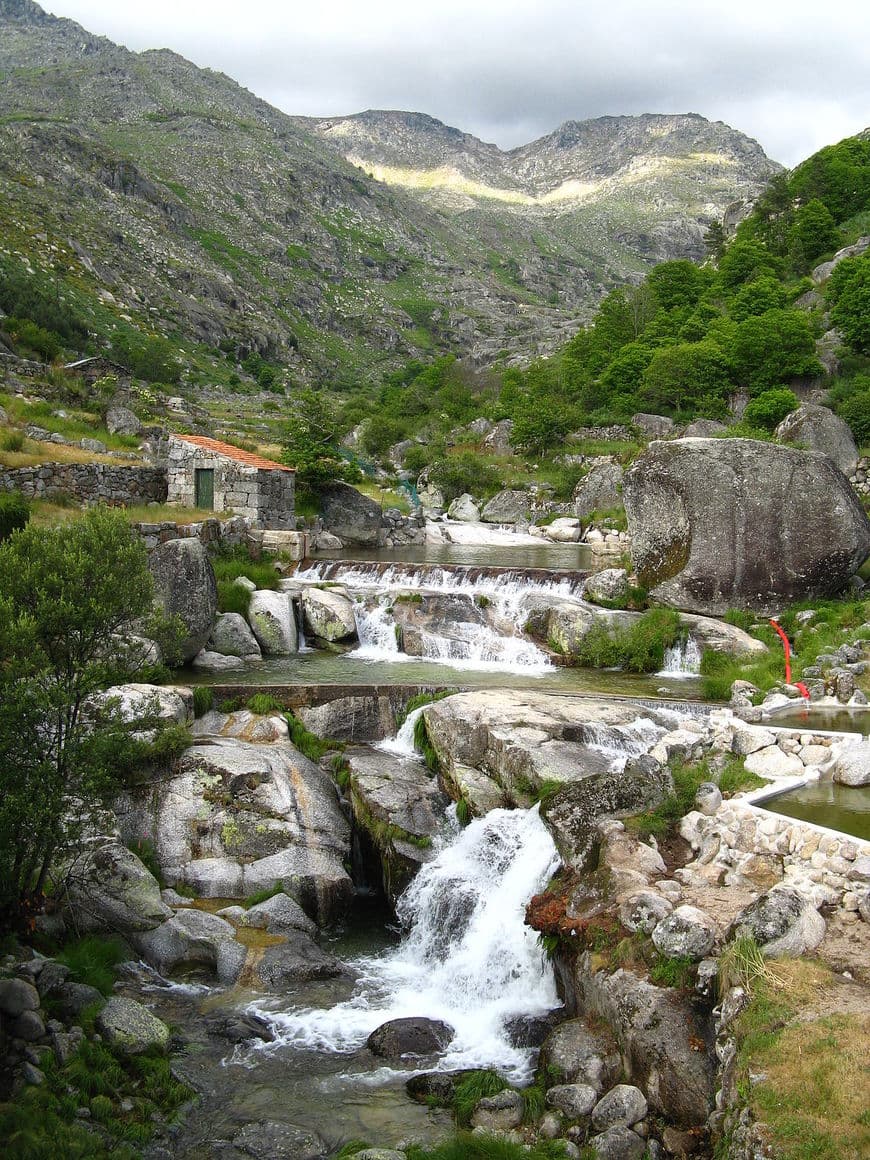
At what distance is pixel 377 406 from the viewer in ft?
237

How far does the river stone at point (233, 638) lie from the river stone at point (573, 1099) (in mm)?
12493

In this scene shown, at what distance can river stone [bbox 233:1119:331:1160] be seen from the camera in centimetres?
712

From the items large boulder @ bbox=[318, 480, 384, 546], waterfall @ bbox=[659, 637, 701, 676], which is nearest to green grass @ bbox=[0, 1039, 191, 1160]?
waterfall @ bbox=[659, 637, 701, 676]

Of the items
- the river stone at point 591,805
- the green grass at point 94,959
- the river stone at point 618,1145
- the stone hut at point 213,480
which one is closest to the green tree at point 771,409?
the stone hut at point 213,480

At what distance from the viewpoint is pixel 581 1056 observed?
24.8 ft

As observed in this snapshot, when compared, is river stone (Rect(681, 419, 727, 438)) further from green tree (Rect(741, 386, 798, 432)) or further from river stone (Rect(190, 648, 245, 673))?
river stone (Rect(190, 648, 245, 673))

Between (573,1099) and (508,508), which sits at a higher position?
(508,508)

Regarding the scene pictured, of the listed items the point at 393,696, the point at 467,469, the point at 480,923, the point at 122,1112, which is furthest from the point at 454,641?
the point at 467,469

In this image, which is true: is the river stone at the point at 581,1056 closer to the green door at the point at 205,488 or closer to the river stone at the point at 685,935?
the river stone at the point at 685,935

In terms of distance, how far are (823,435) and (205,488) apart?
21411mm

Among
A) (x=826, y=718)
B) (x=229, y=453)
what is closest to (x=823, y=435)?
(x=826, y=718)

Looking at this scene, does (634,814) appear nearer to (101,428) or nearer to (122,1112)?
(122,1112)

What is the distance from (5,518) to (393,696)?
9.02 m

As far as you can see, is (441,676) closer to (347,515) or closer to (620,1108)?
(620,1108)
